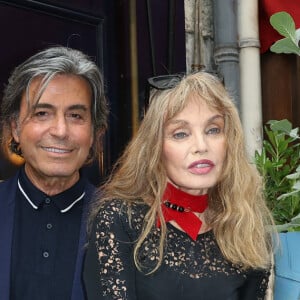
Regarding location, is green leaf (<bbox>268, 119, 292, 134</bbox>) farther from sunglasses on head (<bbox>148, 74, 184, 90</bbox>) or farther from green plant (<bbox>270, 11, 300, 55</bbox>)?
sunglasses on head (<bbox>148, 74, 184, 90</bbox>)

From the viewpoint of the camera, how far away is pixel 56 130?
219 centimetres

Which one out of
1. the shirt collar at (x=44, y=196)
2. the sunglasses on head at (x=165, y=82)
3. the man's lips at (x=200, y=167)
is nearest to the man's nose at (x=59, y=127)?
the shirt collar at (x=44, y=196)

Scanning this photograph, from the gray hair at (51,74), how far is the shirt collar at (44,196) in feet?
0.76

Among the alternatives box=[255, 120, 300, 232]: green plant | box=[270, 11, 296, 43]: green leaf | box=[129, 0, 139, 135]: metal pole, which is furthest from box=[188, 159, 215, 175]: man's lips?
box=[129, 0, 139, 135]: metal pole

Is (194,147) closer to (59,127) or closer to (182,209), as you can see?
(182,209)

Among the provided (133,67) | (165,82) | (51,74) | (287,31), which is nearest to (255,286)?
(165,82)

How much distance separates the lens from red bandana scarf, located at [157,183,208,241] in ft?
6.57

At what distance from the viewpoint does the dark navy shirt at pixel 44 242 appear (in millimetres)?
2092

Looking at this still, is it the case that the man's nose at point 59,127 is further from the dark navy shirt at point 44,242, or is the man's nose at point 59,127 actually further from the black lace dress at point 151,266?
the black lace dress at point 151,266

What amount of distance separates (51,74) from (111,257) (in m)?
0.74

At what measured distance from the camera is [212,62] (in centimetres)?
389

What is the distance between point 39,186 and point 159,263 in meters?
0.62

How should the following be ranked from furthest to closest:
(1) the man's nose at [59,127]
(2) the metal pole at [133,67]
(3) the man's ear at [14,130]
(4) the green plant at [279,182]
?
(2) the metal pole at [133,67] → (4) the green plant at [279,182] → (3) the man's ear at [14,130] → (1) the man's nose at [59,127]

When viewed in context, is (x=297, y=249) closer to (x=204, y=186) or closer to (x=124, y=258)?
(x=204, y=186)
